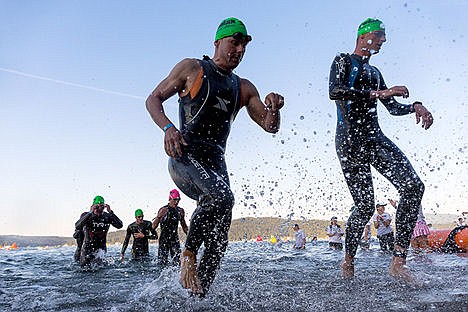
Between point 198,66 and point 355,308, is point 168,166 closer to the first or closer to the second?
point 198,66

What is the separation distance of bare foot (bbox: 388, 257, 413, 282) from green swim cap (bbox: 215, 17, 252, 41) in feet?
8.16

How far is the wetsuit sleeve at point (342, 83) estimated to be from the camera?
13.5 feet

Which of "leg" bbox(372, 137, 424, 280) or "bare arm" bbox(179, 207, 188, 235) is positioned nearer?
"leg" bbox(372, 137, 424, 280)

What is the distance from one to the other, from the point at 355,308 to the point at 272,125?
5.51 ft

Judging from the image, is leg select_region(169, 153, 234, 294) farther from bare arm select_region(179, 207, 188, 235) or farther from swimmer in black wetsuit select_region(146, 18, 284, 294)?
bare arm select_region(179, 207, 188, 235)

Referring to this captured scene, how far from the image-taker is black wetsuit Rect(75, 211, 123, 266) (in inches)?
405

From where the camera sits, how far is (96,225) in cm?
1098

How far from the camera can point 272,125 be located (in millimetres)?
3629

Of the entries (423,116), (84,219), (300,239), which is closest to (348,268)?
(423,116)

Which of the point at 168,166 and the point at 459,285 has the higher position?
the point at 168,166

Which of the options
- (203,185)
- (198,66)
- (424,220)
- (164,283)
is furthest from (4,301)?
(424,220)

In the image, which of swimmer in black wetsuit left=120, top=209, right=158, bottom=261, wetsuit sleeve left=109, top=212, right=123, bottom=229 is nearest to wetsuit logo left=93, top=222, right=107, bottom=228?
wetsuit sleeve left=109, top=212, right=123, bottom=229

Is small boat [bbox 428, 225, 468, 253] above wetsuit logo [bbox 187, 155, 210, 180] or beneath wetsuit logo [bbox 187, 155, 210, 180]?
beneath

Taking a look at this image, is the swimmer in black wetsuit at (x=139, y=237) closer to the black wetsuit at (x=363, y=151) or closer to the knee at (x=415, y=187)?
the black wetsuit at (x=363, y=151)
